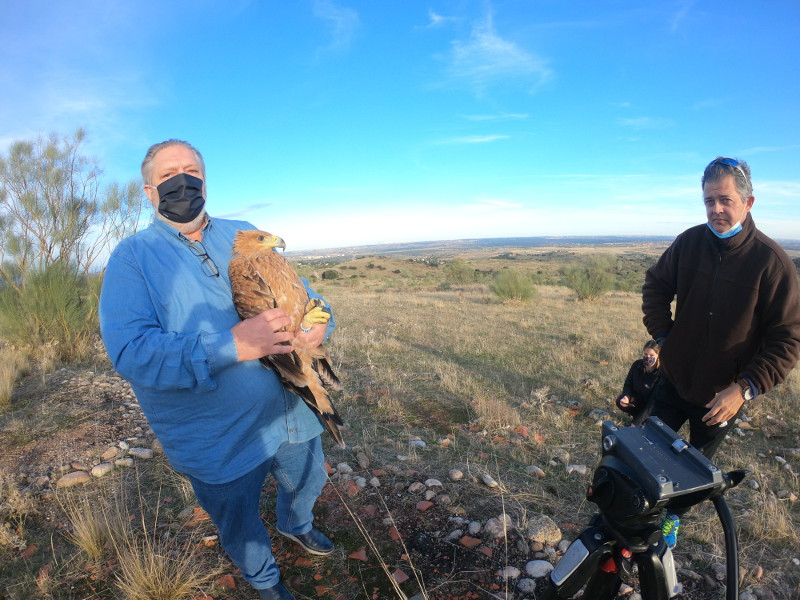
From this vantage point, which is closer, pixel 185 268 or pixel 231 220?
pixel 185 268

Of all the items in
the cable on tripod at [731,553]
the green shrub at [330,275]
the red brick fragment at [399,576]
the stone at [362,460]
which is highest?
the green shrub at [330,275]

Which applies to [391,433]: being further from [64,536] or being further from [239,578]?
[64,536]

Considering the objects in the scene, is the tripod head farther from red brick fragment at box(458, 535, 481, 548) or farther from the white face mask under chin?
the white face mask under chin

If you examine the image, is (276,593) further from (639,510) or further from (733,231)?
(733,231)

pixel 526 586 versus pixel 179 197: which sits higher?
pixel 179 197

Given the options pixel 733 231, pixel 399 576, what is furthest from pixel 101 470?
pixel 733 231

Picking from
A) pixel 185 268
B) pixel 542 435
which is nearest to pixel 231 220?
pixel 185 268

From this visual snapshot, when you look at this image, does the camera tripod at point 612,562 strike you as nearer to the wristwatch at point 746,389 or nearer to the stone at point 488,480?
the wristwatch at point 746,389

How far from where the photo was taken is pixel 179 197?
1.95 meters

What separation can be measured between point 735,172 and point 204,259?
3.05 m

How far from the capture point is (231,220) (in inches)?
93.7

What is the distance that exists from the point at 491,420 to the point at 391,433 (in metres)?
1.09

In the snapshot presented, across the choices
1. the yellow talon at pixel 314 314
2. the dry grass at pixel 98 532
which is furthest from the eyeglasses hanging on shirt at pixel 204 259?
the dry grass at pixel 98 532

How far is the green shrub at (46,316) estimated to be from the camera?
702 cm
